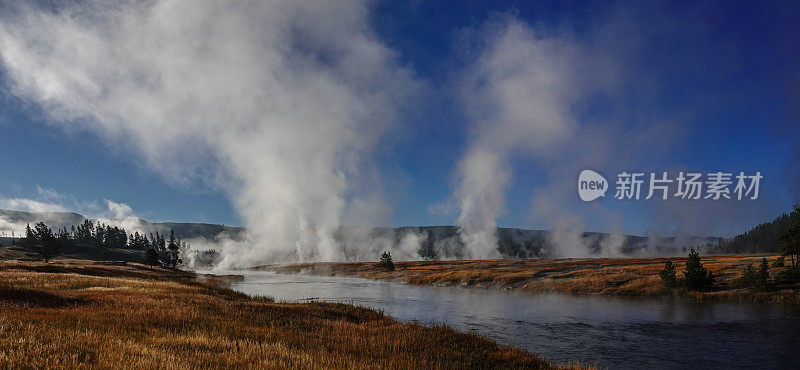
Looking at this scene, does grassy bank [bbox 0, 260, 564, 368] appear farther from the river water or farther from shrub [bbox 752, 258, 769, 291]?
shrub [bbox 752, 258, 769, 291]

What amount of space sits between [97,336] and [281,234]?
195001 mm

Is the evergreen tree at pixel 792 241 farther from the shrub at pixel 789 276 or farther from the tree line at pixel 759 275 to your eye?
the shrub at pixel 789 276

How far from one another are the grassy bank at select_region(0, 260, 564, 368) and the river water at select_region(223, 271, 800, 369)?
672 centimetres

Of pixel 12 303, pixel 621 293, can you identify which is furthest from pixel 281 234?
pixel 12 303

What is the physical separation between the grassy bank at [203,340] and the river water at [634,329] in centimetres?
672

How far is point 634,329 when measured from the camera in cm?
2797

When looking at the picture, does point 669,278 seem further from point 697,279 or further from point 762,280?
point 762,280

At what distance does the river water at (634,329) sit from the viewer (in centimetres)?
2034

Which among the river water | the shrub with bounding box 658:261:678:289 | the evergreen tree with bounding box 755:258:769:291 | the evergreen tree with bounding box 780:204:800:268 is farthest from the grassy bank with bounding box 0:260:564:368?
the evergreen tree with bounding box 780:204:800:268

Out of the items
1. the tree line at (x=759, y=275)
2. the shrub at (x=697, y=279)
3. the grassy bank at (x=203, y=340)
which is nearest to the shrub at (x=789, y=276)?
the tree line at (x=759, y=275)

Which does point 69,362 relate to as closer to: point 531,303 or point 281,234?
point 531,303

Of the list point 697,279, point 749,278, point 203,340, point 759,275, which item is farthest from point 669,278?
point 203,340

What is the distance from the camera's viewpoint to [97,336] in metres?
12.2

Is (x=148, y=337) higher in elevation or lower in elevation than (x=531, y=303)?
higher
